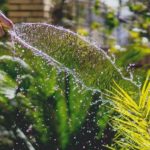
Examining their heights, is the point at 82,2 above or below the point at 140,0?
below

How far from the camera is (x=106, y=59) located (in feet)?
6.57

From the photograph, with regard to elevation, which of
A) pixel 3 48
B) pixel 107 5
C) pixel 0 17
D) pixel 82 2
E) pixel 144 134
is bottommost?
pixel 82 2

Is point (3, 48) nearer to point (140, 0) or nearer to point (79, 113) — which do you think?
point (79, 113)

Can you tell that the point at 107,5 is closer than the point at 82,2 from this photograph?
Yes

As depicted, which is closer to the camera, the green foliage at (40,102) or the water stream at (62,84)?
the water stream at (62,84)

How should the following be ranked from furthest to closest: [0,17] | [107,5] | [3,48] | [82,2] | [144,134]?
[82,2] → [107,5] → [3,48] → [0,17] → [144,134]

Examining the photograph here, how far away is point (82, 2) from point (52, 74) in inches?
244

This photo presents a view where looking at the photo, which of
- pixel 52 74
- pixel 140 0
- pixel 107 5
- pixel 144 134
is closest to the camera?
pixel 144 134

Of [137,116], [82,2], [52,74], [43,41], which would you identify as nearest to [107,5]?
[82,2]

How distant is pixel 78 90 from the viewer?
7.61ft

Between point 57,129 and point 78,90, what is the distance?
19 cm

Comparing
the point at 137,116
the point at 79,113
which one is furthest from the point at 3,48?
the point at 137,116

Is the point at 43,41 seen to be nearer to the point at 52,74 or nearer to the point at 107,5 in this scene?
the point at 52,74

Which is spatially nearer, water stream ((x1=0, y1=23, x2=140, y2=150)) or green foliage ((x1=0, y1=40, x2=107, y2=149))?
water stream ((x1=0, y1=23, x2=140, y2=150))
